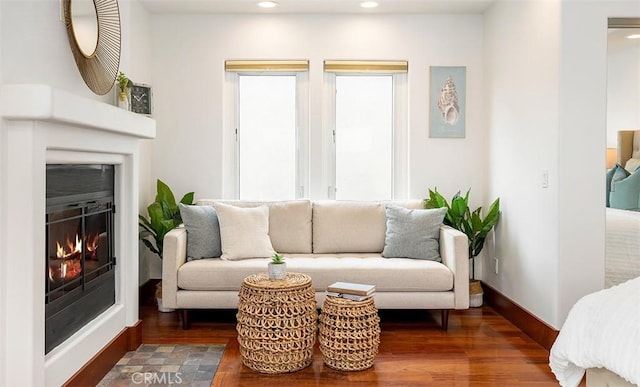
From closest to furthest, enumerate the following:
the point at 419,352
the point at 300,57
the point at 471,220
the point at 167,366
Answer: the point at 167,366, the point at 419,352, the point at 471,220, the point at 300,57

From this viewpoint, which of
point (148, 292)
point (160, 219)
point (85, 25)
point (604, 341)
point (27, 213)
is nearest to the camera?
point (604, 341)

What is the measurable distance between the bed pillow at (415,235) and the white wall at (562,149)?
0.62m

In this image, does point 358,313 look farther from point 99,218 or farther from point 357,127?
point 357,127

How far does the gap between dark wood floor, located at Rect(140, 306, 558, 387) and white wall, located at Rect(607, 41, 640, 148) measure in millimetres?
1446

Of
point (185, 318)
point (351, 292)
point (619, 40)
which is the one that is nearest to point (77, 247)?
point (185, 318)

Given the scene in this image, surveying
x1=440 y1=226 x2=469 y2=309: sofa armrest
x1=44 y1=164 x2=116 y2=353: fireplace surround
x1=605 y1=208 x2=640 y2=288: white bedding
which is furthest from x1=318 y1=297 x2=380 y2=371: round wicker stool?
x1=605 y1=208 x2=640 y2=288: white bedding

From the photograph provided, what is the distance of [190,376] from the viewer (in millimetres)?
2816

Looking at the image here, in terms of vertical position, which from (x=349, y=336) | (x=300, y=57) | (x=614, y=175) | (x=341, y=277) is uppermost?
(x=300, y=57)

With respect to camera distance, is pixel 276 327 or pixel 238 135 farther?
pixel 238 135

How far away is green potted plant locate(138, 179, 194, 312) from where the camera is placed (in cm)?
408

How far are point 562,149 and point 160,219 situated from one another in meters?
2.93

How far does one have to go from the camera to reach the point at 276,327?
9.29 feet

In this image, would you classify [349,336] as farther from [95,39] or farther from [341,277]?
[95,39]

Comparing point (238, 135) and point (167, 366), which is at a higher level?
point (238, 135)
